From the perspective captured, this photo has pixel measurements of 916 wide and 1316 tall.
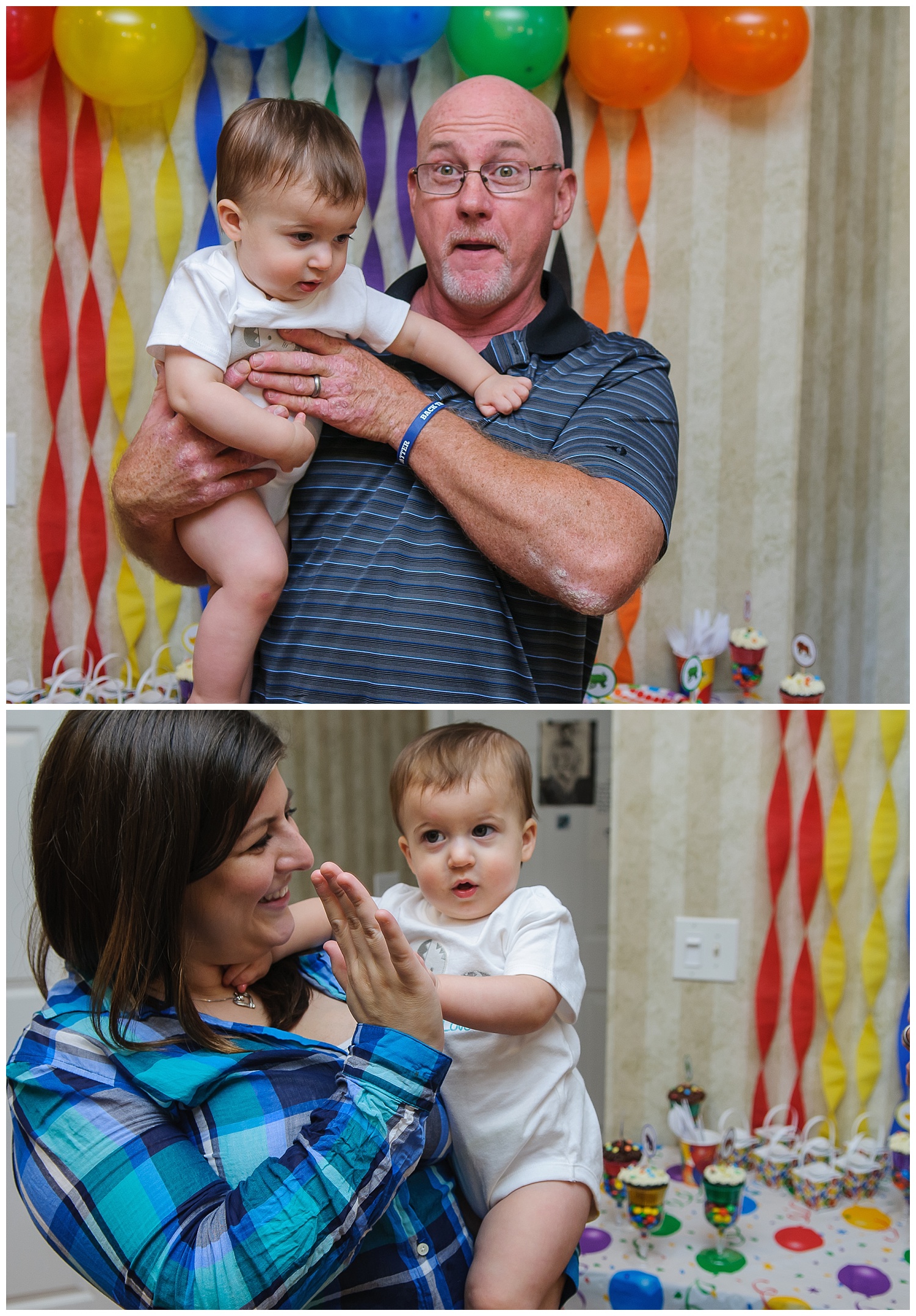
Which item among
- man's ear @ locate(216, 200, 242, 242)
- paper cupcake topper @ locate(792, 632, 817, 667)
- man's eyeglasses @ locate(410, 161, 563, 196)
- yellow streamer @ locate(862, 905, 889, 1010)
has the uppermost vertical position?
man's eyeglasses @ locate(410, 161, 563, 196)

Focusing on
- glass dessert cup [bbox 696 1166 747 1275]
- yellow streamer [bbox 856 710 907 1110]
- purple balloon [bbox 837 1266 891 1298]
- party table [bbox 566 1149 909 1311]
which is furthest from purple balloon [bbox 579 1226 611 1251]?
yellow streamer [bbox 856 710 907 1110]

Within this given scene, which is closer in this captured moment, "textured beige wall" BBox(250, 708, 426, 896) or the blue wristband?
"textured beige wall" BBox(250, 708, 426, 896)

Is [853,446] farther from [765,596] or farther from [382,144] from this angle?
[382,144]

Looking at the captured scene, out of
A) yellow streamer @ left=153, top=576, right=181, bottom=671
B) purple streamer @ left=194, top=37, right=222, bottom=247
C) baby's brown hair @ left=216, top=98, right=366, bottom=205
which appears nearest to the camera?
baby's brown hair @ left=216, top=98, right=366, bottom=205

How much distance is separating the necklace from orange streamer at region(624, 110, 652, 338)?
1.95 m

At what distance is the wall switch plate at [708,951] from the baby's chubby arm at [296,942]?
66 cm

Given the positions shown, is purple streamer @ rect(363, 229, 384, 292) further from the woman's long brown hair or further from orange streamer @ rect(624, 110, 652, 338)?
the woman's long brown hair

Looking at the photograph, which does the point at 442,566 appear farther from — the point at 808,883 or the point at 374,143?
the point at 374,143

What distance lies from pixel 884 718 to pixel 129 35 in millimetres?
1946

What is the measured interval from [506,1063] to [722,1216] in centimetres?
79

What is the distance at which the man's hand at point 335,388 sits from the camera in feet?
3.67

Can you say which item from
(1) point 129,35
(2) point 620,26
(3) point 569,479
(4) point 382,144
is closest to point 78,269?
(1) point 129,35

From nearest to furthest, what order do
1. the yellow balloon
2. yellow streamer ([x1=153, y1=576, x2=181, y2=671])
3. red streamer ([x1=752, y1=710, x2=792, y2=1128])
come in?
red streamer ([x1=752, y1=710, x2=792, y2=1128]), the yellow balloon, yellow streamer ([x1=153, y1=576, x2=181, y2=671])

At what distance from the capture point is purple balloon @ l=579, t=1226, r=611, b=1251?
4.45 ft
